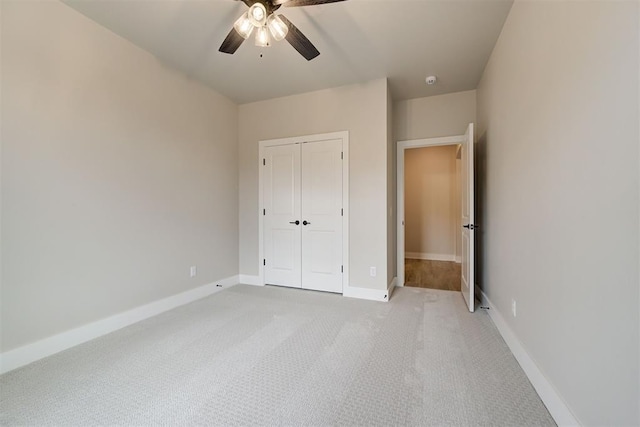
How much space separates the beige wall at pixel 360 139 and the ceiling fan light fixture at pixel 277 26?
1612mm

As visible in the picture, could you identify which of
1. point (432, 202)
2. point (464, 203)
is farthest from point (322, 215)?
point (432, 202)

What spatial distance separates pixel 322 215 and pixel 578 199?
261 cm

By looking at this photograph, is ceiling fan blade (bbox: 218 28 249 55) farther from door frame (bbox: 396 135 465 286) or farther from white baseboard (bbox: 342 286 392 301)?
white baseboard (bbox: 342 286 392 301)

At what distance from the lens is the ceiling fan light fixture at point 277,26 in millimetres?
1789

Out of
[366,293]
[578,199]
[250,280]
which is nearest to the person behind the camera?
[578,199]

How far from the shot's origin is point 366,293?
3.26 metres

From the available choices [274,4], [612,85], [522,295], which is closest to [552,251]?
[522,295]

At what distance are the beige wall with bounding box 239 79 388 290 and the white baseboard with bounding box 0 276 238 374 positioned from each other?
2.09 meters

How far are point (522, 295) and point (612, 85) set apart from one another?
4.74 feet

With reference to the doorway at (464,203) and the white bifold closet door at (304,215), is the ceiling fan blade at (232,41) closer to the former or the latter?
the white bifold closet door at (304,215)

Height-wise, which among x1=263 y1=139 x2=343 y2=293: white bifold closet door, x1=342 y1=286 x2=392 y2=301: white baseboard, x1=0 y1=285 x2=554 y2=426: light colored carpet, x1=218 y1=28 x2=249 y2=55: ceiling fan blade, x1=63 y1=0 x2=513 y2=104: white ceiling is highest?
x1=63 y1=0 x2=513 y2=104: white ceiling

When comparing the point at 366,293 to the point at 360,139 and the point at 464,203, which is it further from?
the point at 360,139

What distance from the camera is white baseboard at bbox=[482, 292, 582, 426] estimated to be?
4.21ft

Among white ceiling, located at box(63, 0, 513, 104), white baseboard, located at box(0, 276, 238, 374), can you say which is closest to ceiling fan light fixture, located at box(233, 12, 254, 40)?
white ceiling, located at box(63, 0, 513, 104)
